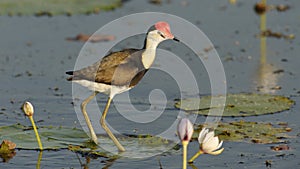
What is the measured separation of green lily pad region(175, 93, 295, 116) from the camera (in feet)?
26.7

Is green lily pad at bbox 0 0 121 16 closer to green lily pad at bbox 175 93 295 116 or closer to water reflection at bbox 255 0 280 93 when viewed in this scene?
water reflection at bbox 255 0 280 93

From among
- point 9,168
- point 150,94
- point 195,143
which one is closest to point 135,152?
point 195,143

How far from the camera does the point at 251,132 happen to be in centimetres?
747

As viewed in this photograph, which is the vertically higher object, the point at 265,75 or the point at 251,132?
the point at 265,75

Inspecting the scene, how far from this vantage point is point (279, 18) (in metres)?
13.0

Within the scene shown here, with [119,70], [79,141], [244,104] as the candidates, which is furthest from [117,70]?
[244,104]

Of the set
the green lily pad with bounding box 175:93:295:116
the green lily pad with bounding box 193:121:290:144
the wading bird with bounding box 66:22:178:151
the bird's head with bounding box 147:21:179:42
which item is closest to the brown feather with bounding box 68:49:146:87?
the wading bird with bounding box 66:22:178:151

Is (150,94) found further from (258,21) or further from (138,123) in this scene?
(258,21)

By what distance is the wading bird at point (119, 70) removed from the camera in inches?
277

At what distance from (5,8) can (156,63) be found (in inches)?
156

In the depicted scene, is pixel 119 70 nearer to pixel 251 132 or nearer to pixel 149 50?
pixel 149 50

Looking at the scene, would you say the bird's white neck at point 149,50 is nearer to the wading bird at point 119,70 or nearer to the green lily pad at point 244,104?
the wading bird at point 119,70

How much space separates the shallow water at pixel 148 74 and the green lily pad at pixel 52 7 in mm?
136

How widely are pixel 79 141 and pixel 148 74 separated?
287 cm
